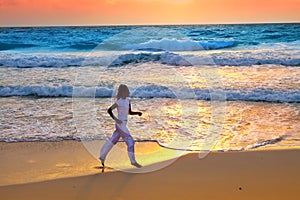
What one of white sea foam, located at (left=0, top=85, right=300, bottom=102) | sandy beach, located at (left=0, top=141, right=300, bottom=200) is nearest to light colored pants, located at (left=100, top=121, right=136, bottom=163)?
sandy beach, located at (left=0, top=141, right=300, bottom=200)

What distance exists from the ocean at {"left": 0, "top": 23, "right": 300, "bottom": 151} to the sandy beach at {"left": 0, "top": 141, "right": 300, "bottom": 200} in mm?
737

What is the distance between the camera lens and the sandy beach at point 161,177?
15.4 ft

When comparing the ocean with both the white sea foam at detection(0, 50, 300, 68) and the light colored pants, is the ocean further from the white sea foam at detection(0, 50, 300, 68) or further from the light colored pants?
the light colored pants

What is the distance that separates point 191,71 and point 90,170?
42.3ft

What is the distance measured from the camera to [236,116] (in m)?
8.98

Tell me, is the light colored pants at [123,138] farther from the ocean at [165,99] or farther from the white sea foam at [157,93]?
the white sea foam at [157,93]

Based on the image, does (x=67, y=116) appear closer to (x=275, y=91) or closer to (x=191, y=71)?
(x=275, y=91)

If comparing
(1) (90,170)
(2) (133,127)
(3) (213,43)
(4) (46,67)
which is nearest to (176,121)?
(2) (133,127)

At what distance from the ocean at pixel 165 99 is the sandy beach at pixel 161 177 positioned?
74cm

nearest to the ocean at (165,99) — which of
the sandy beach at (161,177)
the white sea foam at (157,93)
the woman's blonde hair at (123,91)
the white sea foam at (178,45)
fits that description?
the white sea foam at (157,93)

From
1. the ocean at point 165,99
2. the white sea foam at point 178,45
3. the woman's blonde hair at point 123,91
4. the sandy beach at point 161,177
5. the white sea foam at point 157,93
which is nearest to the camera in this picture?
the sandy beach at point 161,177

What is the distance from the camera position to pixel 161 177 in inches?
204

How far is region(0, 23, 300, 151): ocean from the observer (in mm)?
7488

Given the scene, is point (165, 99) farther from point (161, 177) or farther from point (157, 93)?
point (161, 177)
